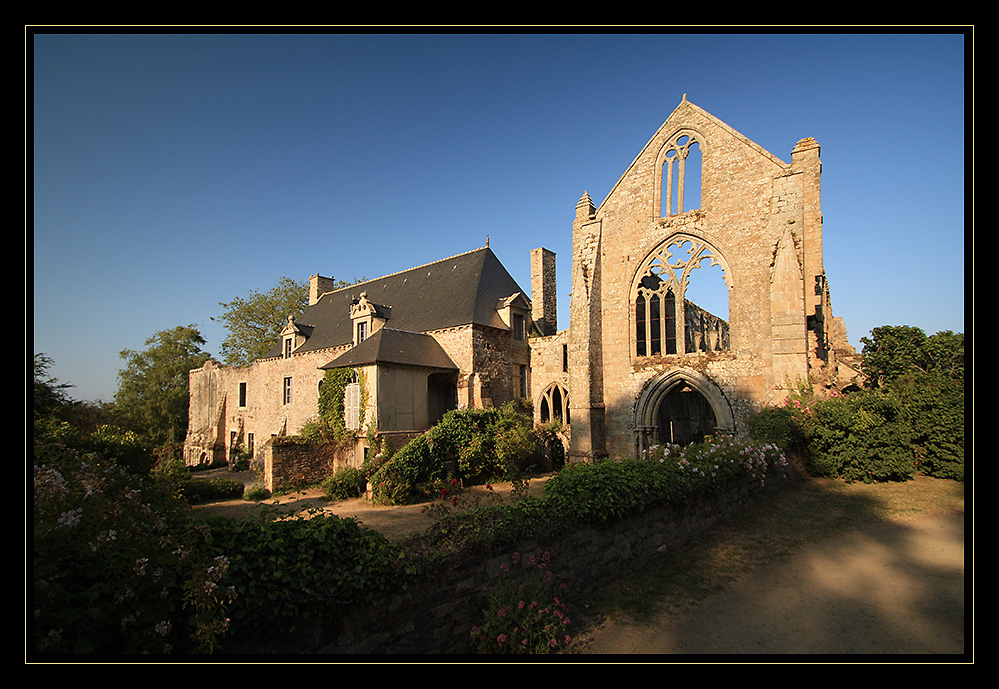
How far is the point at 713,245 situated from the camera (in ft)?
49.2

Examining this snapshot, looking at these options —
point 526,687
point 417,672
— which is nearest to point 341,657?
point 417,672

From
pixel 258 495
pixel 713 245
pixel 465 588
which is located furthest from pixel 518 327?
pixel 465 588

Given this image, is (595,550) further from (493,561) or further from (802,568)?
(802,568)

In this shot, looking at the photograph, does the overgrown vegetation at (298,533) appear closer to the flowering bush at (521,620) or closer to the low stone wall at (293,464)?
the flowering bush at (521,620)

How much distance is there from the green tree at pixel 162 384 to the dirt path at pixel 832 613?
3659 cm

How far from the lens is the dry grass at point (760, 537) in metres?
6.30

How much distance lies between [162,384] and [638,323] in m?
36.7

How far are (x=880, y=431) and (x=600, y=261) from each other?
9.54 metres

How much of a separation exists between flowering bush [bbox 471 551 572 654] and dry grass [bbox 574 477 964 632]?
662mm

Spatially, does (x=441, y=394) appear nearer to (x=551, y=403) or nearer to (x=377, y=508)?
(x=551, y=403)

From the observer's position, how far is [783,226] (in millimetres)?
13641

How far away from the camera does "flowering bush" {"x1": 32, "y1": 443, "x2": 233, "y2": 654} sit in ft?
9.32

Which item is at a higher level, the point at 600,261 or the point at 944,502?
the point at 600,261

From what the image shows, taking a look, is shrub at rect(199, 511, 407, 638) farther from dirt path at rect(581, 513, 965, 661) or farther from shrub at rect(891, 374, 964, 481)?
shrub at rect(891, 374, 964, 481)
